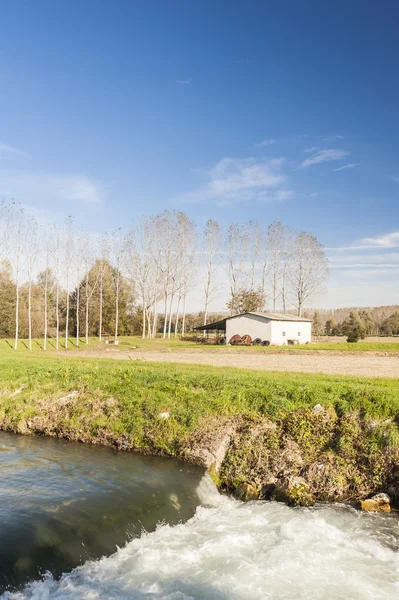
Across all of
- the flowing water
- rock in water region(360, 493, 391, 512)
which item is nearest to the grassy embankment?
rock in water region(360, 493, 391, 512)

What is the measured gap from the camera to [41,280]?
67.2 meters

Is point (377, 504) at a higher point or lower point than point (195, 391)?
lower

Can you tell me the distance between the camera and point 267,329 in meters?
45.2

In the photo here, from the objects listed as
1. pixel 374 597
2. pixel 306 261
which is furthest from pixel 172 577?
pixel 306 261

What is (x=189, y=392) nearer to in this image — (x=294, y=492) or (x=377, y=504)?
(x=294, y=492)

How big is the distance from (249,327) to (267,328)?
2.14 metres

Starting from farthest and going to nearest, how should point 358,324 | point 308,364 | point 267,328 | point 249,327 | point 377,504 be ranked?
point 358,324 → point 249,327 → point 267,328 → point 308,364 → point 377,504

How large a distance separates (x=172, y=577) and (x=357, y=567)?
9.40 ft

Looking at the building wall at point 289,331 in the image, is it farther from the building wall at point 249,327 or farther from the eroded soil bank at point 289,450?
the eroded soil bank at point 289,450

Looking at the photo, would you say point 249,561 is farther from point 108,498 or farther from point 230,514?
point 108,498

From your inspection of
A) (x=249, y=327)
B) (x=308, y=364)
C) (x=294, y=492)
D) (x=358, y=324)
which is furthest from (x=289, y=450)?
(x=358, y=324)

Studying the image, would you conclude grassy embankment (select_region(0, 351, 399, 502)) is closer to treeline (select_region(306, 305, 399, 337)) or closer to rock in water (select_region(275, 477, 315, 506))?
rock in water (select_region(275, 477, 315, 506))

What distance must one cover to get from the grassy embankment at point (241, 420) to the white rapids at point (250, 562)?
1.20 m

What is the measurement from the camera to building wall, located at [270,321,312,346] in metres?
45.6
